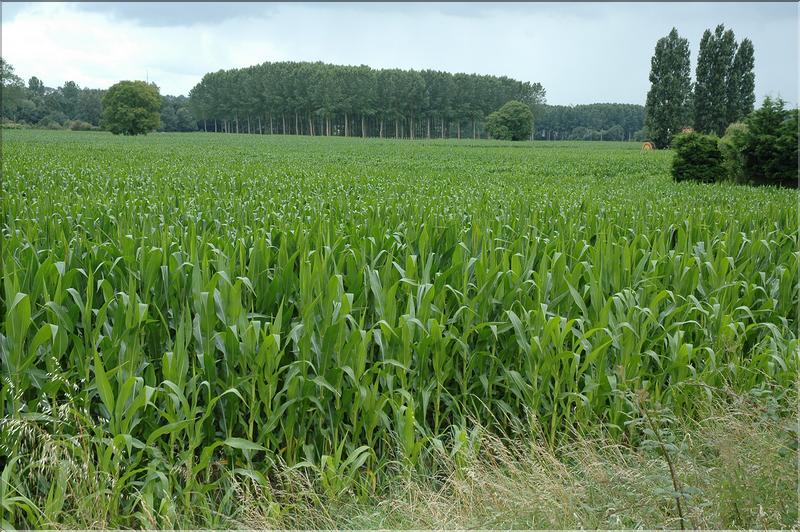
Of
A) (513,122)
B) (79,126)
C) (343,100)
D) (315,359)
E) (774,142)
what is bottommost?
(315,359)

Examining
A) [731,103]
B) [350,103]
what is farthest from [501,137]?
[731,103]

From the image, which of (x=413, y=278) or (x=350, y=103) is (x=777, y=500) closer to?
(x=413, y=278)

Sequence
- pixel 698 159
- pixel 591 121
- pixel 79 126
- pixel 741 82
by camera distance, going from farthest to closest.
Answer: pixel 591 121
pixel 79 126
pixel 741 82
pixel 698 159

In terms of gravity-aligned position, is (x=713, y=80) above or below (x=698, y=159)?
above

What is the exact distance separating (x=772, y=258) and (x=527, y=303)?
406 centimetres

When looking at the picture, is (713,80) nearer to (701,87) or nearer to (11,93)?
(701,87)

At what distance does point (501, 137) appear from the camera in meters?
106

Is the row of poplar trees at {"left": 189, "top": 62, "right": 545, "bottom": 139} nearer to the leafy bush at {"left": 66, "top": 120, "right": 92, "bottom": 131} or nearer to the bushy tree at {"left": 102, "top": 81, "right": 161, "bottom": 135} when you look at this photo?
the leafy bush at {"left": 66, "top": 120, "right": 92, "bottom": 131}

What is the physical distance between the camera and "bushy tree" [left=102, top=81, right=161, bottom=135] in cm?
8069

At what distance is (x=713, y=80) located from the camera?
210 feet

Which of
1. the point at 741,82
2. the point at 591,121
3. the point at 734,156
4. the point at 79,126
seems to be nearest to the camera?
the point at 734,156

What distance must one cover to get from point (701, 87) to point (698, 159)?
47.2 metres

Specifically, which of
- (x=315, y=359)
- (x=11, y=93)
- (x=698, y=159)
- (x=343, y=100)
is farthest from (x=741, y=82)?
(x=11, y=93)

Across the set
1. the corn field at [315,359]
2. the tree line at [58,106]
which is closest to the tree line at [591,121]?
the tree line at [58,106]
